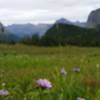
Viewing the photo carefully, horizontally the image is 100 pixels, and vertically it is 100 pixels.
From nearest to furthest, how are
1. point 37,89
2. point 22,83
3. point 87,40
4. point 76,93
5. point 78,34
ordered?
1. point 37,89
2. point 22,83
3. point 76,93
4. point 87,40
5. point 78,34

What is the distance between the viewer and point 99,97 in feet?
11.4

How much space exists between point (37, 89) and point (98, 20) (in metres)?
74.0

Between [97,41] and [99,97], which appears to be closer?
[99,97]

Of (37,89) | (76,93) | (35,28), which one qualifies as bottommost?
(35,28)

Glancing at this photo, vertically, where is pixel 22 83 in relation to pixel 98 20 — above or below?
above

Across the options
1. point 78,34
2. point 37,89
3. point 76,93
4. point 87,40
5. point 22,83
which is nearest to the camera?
point 37,89

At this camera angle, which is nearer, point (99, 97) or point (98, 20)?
point (99, 97)

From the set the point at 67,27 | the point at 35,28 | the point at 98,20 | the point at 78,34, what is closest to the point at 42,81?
the point at 78,34

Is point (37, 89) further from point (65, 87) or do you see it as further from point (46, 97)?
point (65, 87)

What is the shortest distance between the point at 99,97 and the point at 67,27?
169ft

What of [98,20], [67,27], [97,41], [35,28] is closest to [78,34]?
[67,27]

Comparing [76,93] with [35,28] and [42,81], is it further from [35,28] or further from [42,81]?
[35,28]

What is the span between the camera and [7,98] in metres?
3.20

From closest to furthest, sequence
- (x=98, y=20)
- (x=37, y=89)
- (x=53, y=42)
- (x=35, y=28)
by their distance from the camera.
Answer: (x=37, y=89), (x=53, y=42), (x=98, y=20), (x=35, y=28)
